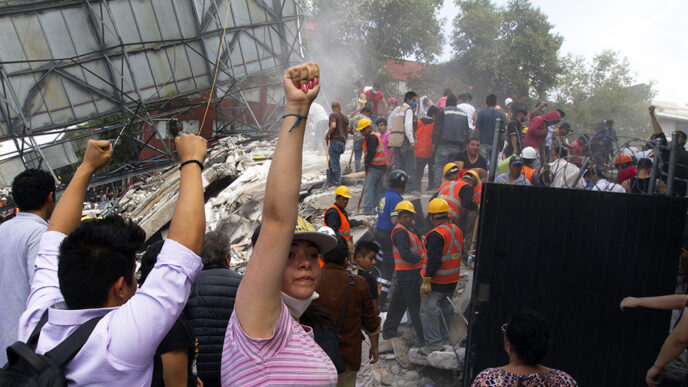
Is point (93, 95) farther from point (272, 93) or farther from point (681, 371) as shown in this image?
point (681, 371)

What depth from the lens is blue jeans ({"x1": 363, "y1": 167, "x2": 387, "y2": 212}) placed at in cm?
820

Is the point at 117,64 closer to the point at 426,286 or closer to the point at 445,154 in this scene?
the point at 445,154

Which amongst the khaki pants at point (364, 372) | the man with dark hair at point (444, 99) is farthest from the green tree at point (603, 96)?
the khaki pants at point (364, 372)

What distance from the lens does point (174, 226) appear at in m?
1.46

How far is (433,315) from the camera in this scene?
17.4 ft

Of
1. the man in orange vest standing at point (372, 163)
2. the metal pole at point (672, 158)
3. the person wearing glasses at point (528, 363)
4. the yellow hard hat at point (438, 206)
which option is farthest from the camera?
the man in orange vest standing at point (372, 163)

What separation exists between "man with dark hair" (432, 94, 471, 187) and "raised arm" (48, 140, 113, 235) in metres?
7.23

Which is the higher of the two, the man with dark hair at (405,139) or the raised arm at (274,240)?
the raised arm at (274,240)

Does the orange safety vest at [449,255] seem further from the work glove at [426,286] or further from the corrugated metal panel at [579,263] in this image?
the corrugated metal panel at [579,263]

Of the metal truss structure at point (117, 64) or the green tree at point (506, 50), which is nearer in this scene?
the metal truss structure at point (117, 64)


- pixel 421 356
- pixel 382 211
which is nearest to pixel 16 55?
pixel 382 211

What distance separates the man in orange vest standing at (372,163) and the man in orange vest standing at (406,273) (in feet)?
8.33

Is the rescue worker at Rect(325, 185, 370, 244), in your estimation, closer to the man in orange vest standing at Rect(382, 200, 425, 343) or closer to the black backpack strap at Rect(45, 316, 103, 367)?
the man in orange vest standing at Rect(382, 200, 425, 343)

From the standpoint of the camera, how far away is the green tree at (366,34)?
79.5 ft
